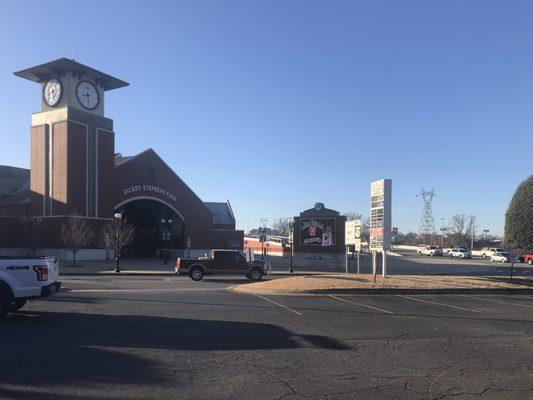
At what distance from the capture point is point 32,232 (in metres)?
48.1

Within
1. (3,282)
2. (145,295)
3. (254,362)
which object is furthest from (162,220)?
(254,362)

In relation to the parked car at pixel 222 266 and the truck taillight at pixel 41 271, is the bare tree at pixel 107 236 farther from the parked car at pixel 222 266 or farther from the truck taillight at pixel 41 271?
the truck taillight at pixel 41 271

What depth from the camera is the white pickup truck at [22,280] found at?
11758 mm

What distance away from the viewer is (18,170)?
7300cm

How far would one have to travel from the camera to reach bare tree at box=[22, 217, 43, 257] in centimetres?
4728

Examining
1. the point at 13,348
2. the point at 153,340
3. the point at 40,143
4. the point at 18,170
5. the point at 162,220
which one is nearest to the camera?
the point at 13,348

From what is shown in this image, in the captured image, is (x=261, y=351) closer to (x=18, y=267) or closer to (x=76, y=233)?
(x=18, y=267)

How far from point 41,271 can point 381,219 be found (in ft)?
53.3

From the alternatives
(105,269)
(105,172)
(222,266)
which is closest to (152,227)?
(105,172)

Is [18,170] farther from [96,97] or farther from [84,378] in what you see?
[84,378]

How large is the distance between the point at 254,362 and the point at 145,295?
10097 mm

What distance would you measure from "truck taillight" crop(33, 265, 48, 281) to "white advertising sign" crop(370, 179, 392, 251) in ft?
51.7

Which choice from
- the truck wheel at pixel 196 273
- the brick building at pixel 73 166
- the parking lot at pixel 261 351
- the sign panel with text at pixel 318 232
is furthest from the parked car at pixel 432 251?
the parking lot at pixel 261 351

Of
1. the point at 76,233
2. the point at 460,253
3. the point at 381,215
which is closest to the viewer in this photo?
the point at 381,215
